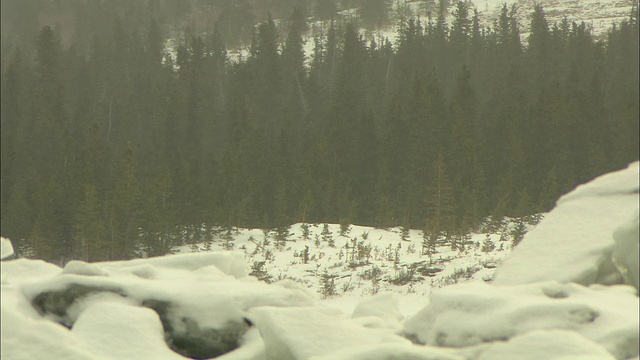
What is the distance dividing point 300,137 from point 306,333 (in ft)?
96.4

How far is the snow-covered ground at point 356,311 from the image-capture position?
419cm

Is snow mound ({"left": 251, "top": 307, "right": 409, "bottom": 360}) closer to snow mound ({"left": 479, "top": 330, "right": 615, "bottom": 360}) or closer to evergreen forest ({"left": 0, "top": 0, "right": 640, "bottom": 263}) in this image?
snow mound ({"left": 479, "top": 330, "right": 615, "bottom": 360})

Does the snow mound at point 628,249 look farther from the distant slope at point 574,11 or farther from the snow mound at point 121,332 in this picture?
the distant slope at point 574,11

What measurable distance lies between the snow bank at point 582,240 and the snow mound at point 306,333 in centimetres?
115

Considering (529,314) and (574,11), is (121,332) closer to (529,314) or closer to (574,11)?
(529,314)

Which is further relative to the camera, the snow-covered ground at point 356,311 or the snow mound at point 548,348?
the snow-covered ground at point 356,311

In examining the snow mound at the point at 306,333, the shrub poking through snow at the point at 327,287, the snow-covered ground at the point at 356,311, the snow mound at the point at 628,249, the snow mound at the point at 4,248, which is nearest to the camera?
the snow-covered ground at the point at 356,311

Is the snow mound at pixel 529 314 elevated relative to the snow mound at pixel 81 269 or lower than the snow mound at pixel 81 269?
elevated

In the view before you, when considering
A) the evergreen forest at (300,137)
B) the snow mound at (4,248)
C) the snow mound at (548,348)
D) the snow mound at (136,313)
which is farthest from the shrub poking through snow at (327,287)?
the snow mound at (548,348)

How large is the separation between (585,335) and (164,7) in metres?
72.2

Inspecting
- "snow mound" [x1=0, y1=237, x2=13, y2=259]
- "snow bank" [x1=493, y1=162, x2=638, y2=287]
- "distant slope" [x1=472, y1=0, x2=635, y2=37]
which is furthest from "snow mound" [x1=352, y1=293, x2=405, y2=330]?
"distant slope" [x1=472, y1=0, x2=635, y2=37]

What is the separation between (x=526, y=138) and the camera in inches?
1082

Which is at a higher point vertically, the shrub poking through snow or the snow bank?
the snow bank

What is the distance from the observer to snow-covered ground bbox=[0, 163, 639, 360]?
4191 mm
